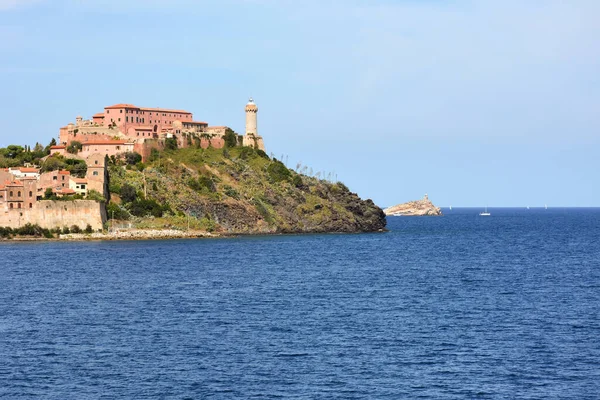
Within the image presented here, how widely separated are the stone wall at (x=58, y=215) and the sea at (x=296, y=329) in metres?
23.8

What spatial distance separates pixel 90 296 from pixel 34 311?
7105mm

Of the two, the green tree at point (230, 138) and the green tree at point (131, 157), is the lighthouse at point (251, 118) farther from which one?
the green tree at point (131, 157)

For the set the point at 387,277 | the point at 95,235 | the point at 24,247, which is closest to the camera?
the point at 387,277

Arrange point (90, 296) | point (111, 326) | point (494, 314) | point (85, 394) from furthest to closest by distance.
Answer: point (90, 296) → point (494, 314) → point (111, 326) → point (85, 394)

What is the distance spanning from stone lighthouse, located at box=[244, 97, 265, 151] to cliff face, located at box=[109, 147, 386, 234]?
17.3ft

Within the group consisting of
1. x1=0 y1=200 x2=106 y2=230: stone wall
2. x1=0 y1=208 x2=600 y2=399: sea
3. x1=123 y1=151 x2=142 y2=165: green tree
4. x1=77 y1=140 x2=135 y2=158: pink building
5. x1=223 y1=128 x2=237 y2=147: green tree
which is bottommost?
x1=0 y1=208 x2=600 y2=399: sea

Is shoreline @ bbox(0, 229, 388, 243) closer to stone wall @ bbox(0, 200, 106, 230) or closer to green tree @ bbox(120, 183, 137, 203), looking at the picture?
stone wall @ bbox(0, 200, 106, 230)

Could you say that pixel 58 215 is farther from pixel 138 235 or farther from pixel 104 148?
pixel 104 148

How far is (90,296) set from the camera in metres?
56.2

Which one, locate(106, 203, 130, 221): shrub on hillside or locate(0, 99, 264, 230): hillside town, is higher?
locate(0, 99, 264, 230): hillside town

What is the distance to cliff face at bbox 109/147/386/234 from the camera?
11850 centimetres

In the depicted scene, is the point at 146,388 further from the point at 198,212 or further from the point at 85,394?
the point at 198,212

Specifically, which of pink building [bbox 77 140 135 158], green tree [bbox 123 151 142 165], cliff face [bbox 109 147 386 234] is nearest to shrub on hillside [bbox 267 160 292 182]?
cliff face [bbox 109 147 386 234]

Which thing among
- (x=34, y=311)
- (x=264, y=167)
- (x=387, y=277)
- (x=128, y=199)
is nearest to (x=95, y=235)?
(x=128, y=199)
